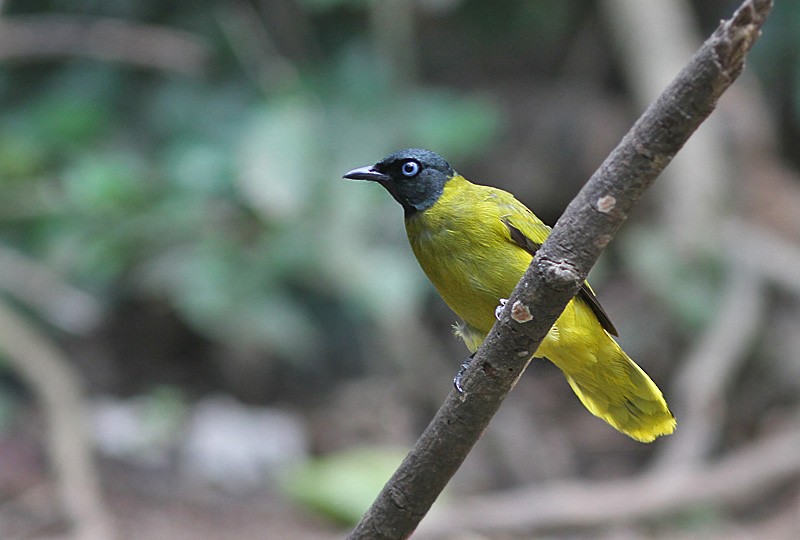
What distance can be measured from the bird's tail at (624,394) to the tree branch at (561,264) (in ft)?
2.48

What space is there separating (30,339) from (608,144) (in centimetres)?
432

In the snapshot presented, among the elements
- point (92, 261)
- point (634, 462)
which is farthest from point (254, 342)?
point (634, 462)

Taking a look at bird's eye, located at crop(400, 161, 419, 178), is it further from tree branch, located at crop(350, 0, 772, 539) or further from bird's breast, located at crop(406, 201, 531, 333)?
tree branch, located at crop(350, 0, 772, 539)

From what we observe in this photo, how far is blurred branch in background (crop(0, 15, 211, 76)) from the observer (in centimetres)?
612

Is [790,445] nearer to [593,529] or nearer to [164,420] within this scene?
[593,529]

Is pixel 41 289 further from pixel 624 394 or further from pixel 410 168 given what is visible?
pixel 624 394

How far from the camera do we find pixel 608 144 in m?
7.57

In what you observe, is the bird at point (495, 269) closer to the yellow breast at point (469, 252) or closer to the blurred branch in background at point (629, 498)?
the yellow breast at point (469, 252)

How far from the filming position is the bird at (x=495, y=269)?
252cm

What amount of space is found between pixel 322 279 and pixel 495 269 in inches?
126

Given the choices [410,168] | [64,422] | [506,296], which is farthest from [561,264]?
[64,422]

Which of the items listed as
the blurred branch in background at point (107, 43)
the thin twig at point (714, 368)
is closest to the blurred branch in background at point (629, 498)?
the thin twig at point (714, 368)

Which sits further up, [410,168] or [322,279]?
[322,279]

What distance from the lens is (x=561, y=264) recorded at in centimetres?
171
